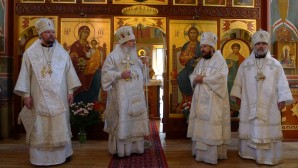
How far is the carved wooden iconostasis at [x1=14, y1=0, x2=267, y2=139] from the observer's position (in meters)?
7.12

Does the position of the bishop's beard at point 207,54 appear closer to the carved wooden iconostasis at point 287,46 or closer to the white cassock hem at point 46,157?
the carved wooden iconostasis at point 287,46

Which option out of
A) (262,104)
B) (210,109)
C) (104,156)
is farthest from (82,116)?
(262,104)

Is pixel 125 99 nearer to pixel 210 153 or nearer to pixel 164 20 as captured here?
pixel 210 153

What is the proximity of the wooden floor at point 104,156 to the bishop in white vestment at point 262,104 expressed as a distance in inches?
9.5

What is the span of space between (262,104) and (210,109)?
2.80 ft

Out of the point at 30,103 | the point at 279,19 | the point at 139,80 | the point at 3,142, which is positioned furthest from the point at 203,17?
the point at 3,142

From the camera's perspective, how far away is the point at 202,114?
4926mm

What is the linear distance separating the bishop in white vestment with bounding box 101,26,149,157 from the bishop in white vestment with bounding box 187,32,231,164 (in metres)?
0.94

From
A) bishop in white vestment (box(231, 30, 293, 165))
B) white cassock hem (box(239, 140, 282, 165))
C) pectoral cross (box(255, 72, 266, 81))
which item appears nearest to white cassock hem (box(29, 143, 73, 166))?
bishop in white vestment (box(231, 30, 293, 165))

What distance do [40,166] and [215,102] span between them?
2.94 meters

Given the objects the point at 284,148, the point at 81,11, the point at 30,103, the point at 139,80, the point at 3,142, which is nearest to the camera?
the point at 30,103

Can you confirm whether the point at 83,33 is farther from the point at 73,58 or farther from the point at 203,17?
the point at 203,17

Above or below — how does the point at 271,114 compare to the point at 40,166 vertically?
above

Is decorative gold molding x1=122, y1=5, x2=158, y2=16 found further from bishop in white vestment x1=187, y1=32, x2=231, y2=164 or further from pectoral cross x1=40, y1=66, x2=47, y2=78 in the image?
pectoral cross x1=40, y1=66, x2=47, y2=78
